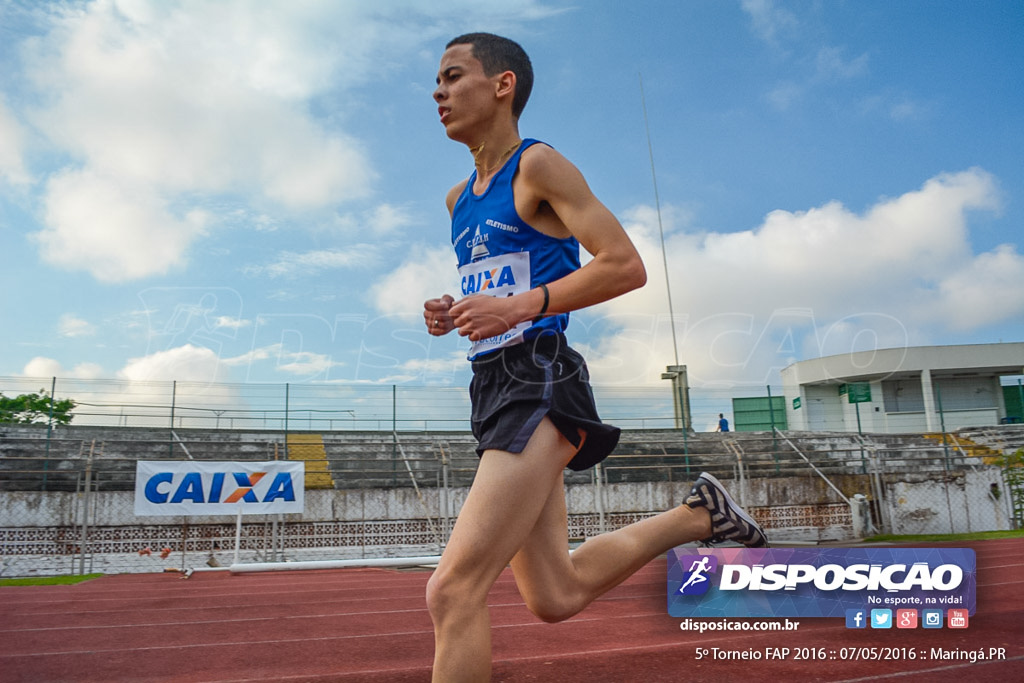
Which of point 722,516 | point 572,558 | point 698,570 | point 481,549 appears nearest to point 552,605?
point 572,558

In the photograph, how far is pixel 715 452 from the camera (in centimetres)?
1716

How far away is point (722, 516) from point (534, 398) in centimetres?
107

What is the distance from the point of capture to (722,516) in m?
2.56

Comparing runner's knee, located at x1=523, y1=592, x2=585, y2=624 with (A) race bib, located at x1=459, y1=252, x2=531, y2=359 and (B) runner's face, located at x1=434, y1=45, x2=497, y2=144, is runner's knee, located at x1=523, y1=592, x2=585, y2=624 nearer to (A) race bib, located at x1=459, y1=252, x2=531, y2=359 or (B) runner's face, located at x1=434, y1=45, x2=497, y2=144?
(A) race bib, located at x1=459, y1=252, x2=531, y2=359

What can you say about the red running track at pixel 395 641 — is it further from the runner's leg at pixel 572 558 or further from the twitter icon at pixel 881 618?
the runner's leg at pixel 572 558

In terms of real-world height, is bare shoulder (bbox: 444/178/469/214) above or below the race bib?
above

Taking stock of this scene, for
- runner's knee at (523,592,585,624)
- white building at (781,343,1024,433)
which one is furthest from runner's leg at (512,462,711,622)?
white building at (781,343,1024,433)

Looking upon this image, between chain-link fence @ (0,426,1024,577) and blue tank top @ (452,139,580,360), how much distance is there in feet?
34.9

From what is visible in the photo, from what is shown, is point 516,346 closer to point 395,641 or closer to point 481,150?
point 481,150

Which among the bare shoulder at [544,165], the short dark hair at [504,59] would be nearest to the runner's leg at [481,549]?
the bare shoulder at [544,165]

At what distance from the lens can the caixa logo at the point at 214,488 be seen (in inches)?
444

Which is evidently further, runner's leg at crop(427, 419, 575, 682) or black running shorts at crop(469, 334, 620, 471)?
black running shorts at crop(469, 334, 620, 471)

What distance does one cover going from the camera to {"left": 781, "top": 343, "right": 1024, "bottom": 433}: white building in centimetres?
3238

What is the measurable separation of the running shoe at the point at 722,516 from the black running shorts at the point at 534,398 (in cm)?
68
